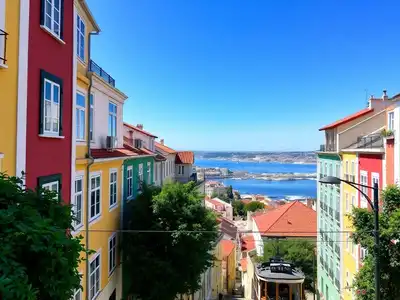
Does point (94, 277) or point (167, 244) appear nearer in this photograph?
point (94, 277)

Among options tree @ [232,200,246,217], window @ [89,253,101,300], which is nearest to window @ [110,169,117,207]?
window @ [89,253,101,300]

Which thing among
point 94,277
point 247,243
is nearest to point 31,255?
point 94,277

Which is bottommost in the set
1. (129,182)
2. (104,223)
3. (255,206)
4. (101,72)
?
(255,206)

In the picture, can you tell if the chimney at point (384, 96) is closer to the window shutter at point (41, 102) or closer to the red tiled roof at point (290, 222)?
the window shutter at point (41, 102)

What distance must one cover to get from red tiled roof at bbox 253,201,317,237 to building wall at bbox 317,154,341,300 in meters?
13.7

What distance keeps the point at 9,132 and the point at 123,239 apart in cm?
937

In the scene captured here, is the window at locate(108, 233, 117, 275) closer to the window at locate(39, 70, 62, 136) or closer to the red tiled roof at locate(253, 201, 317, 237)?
the window at locate(39, 70, 62, 136)

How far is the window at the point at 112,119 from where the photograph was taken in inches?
563

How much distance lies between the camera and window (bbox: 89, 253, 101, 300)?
1158 cm

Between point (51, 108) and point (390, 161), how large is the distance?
1411cm

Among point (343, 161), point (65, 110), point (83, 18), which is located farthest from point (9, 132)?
point (343, 161)

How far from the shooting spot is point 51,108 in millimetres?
8039

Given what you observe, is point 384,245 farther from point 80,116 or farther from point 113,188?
point 113,188

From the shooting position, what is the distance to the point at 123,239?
14617 mm
